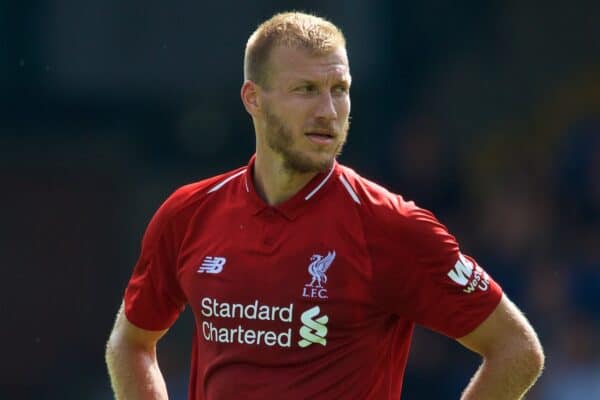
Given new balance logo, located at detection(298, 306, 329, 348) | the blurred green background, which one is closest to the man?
new balance logo, located at detection(298, 306, 329, 348)

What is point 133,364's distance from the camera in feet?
11.3

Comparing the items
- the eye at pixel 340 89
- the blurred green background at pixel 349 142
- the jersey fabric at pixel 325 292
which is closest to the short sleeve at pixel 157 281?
the jersey fabric at pixel 325 292

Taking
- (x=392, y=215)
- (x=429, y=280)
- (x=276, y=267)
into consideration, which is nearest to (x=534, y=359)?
(x=429, y=280)

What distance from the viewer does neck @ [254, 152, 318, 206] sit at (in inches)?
129

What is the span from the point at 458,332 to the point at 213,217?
2.39 feet

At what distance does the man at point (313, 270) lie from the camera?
120 inches

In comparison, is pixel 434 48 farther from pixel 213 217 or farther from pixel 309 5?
pixel 213 217

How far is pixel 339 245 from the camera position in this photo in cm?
311

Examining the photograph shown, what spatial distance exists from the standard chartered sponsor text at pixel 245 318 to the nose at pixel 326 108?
0.49 m

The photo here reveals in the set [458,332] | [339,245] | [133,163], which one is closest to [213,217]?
[339,245]

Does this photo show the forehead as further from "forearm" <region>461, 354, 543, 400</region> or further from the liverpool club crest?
"forearm" <region>461, 354, 543, 400</region>

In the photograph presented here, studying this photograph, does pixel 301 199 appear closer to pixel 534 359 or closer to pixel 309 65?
pixel 309 65

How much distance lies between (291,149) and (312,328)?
0.48m

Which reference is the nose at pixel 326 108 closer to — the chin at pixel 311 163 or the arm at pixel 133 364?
the chin at pixel 311 163
